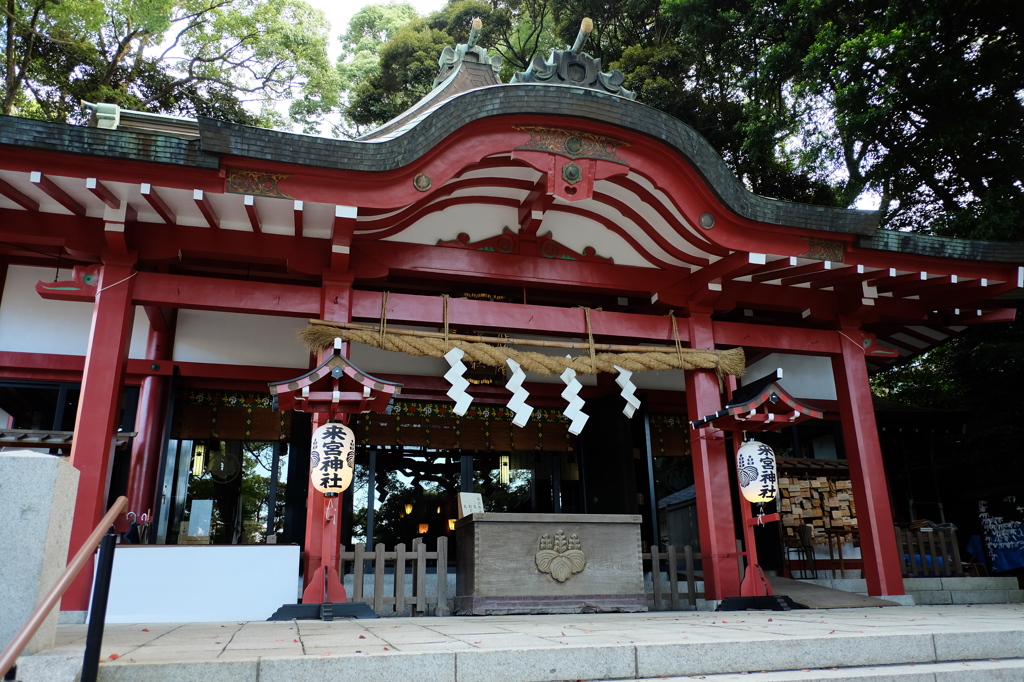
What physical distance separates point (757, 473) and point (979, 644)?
10.4 ft

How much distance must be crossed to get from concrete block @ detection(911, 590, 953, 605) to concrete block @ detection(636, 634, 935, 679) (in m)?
4.75

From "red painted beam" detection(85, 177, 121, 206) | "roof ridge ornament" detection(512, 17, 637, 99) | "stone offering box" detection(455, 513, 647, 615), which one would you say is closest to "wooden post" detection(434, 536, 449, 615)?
"stone offering box" detection(455, 513, 647, 615)

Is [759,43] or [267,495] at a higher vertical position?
[759,43]

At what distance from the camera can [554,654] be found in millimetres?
3287

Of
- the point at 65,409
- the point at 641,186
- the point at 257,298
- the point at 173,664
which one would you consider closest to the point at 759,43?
the point at 641,186

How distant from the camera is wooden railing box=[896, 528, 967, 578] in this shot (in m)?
8.78

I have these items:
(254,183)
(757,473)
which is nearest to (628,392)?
(757,473)

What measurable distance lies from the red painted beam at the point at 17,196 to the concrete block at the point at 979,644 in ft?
24.6

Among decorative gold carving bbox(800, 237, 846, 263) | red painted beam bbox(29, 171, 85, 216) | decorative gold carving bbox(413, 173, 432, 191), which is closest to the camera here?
red painted beam bbox(29, 171, 85, 216)

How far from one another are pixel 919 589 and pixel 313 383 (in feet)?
23.1

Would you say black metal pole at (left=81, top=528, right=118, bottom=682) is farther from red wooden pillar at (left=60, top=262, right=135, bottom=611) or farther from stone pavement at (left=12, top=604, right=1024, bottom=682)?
red wooden pillar at (left=60, top=262, right=135, bottom=611)

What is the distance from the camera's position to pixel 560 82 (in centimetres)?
704

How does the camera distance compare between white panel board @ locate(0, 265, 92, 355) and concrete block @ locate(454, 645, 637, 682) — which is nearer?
concrete block @ locate(454, 645, 637, 682)

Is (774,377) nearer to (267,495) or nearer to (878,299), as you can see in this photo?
(878,299)
